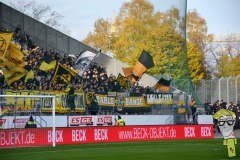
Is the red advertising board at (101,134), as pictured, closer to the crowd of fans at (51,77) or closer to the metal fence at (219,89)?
the crowd of fans at (51,77)

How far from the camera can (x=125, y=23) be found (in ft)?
130

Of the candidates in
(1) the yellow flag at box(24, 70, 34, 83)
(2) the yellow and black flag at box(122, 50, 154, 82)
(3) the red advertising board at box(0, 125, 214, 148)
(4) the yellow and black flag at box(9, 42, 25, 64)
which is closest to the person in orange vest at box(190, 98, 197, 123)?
(2) the yellow and black flag at box(122, 50, 154, 82)

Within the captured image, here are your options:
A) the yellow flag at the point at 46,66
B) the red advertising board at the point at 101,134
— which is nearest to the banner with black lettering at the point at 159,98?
the red advertising board at the point at 101,134

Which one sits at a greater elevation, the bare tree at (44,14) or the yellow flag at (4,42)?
the bare tree at (44,14)

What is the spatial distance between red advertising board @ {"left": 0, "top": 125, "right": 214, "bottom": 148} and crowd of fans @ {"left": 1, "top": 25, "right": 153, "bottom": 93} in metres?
6.81

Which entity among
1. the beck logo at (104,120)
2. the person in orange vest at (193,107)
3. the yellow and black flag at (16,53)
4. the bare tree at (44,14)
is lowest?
the beck logo at (104,120)

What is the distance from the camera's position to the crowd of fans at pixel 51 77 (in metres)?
32.4

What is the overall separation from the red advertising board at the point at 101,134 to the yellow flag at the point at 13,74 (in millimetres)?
7399

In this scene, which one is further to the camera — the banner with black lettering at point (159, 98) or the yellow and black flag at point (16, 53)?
the banner with black lettering at point (159, 98)

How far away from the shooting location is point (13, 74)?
32125 mm

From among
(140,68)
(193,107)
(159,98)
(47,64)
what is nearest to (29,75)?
(47,64)

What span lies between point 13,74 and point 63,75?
129 inches

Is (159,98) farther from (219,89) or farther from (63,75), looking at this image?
(219,89)

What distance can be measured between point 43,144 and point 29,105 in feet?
17.4
